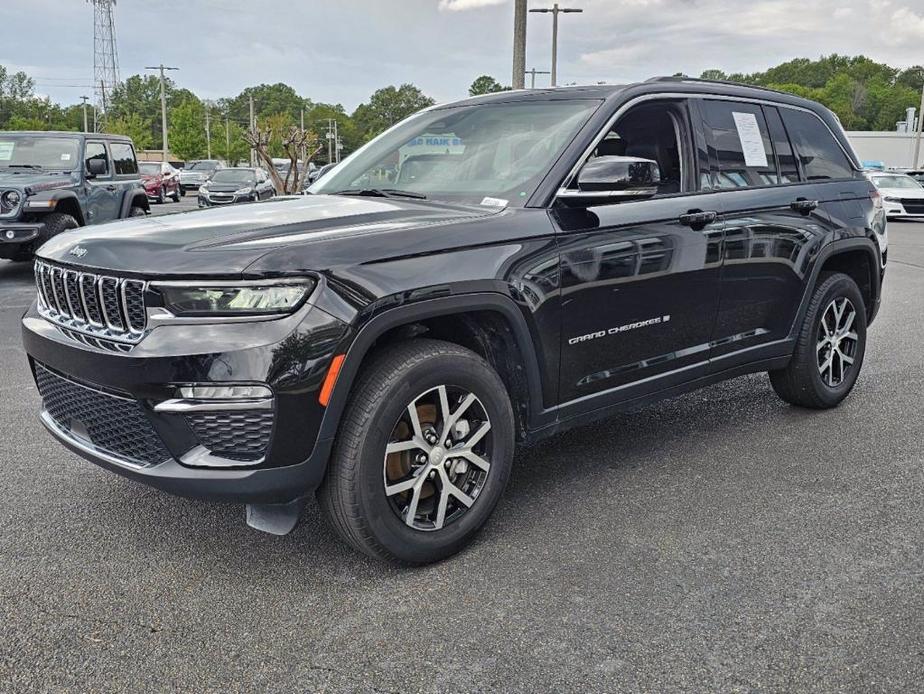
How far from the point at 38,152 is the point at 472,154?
10032 mm

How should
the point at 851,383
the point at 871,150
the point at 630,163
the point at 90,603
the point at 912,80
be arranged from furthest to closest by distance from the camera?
the point at 912,80
the point at 871,150
the point at 851,383
the point at 630,163
the point at 90,603

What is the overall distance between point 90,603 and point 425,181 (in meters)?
2.22

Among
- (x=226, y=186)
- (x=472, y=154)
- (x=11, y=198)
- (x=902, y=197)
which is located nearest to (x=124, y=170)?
(x=11, y=198)

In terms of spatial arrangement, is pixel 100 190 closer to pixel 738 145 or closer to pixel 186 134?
pixel 738 145

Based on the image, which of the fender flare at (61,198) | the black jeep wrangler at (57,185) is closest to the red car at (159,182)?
the black jeep wrangler at (57,185)

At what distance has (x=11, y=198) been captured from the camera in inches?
420

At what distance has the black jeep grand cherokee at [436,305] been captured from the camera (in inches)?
107

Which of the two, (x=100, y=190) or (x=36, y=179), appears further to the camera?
(x=100, y=190)

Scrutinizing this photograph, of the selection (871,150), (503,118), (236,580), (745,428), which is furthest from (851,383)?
(871,150)

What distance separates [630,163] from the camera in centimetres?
340

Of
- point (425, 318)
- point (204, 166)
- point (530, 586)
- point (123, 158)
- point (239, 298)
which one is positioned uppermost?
point (204, 166)

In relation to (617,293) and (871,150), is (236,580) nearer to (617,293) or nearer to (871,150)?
(617,293)

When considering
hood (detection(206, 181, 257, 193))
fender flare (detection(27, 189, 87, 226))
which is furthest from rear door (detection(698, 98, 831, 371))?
hood (detection(206, 181, 257, 193))

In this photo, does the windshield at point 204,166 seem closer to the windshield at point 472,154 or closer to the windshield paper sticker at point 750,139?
the windshield at point 472,154
